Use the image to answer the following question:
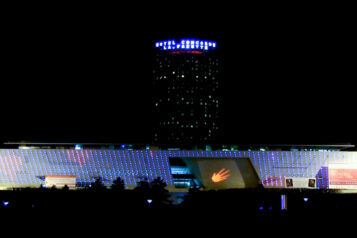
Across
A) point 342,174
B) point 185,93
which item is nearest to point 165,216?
point 342,174

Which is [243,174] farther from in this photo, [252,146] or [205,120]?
[205,120]

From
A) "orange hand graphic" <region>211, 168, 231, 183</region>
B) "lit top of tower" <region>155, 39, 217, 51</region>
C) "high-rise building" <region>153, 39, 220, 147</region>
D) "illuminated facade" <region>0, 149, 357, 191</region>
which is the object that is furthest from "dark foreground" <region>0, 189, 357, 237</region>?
"lit top of tower" <region>155, 39, 217, 51</region>

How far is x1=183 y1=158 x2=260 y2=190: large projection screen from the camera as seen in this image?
40.0 metres

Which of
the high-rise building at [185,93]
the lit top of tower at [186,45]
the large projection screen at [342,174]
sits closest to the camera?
the large projection screen at [342,174]

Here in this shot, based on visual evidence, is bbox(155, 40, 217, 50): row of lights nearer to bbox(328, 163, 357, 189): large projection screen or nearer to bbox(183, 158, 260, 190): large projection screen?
bbox(183, 158, 260, 190): large projection screen

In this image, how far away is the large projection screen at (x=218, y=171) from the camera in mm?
39969

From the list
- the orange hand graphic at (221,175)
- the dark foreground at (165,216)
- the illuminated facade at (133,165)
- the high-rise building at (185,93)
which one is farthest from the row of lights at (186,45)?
the dark foreground at (165,216)

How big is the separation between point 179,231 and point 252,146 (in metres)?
27.2

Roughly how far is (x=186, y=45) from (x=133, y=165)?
33.8 meters

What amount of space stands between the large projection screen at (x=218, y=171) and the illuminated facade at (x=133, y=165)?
1.29 ft

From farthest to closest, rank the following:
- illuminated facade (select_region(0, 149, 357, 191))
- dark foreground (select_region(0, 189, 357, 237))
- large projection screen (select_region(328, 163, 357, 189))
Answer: large projection screen (select_region(328, 163, 357, 189))
illuminated facade (select_region(0, 149, 357, 191))
dark foreground (select_region(0, 189, 357, 237))

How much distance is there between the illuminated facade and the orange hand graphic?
9 cm

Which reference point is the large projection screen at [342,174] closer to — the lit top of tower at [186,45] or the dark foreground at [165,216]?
the dark foreground at [165,216]

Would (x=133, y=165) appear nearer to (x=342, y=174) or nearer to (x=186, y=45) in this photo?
(x=342, y=174)
